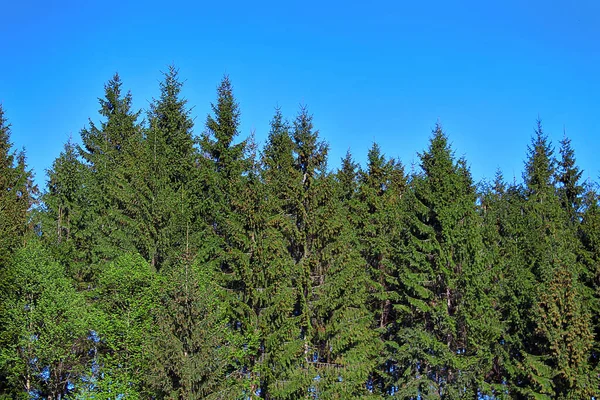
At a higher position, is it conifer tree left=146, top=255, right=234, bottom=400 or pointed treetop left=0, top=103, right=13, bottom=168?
pointed treetop left=0, top=103, right=13, bottom=168

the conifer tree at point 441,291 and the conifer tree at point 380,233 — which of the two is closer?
the conifer tree at point 441,291

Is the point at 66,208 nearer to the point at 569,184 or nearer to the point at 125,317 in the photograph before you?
the point at 125,317

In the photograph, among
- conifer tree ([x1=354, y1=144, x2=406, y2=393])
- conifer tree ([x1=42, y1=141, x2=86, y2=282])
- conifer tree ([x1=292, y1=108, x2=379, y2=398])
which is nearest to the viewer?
conifer tree ([x1=292, y1=108, x2=379, y2=398])

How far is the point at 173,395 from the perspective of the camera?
1752cm

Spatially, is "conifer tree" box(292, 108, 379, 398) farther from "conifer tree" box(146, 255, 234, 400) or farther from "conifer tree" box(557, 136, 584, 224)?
"conifer tree" box(557, 136, 584, 224)

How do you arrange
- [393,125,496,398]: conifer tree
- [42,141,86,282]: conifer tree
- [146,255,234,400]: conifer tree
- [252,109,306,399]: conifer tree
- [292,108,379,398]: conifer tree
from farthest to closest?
[42,141,86,282]: conifer tree < [393,125,496,398]: conifer tree < [292,108,379,398]: conifer tree < [252,109,306,399]: conifer tree < [146,255,234,400]: conifer tree

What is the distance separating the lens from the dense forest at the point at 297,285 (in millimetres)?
23531

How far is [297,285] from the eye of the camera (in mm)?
24734

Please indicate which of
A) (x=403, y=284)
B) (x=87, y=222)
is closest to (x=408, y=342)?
(x=403, y=284)

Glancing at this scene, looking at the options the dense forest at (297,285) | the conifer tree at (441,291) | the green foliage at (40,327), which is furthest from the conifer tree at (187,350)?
the conifer tree at (441,291)

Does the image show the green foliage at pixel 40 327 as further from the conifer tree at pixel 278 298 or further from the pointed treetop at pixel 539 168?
the pointed treetop at pixel 539 168

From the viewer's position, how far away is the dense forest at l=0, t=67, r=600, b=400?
77.2 ft

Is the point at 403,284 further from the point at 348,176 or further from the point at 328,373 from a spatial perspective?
the point at 348,176

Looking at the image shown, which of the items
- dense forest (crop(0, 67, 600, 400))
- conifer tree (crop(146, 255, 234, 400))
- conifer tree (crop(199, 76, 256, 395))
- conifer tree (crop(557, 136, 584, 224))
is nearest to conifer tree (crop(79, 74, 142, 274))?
dense forest (crop(0, 67, 600, 400))
